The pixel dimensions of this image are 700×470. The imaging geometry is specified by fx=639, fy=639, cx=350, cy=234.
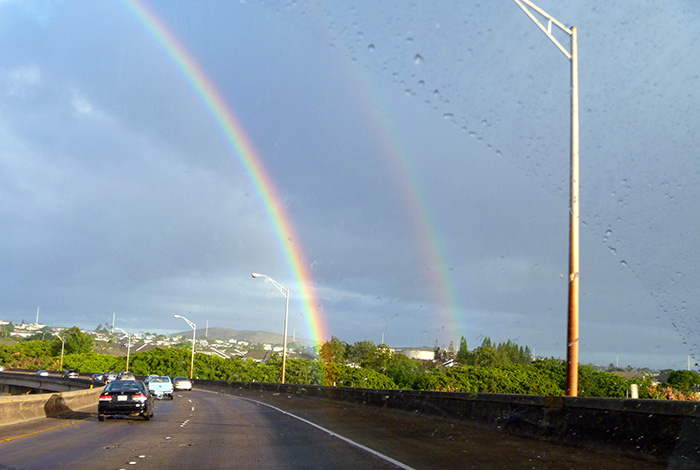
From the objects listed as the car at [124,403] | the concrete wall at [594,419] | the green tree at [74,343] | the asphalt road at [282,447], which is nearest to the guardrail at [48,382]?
the car at [124,403]

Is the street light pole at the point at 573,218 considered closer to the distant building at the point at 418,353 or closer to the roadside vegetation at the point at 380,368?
the roadside vegetation at the point at 380,368

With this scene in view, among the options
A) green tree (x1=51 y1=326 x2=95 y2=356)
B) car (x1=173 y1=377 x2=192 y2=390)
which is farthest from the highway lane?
green tree (x1=51 y1=326 x2=95 y2=356)

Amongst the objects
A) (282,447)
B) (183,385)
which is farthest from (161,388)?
(282,447)

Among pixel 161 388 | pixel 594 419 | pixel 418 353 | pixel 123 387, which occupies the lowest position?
pixel 161 388

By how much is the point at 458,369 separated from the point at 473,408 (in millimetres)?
48816

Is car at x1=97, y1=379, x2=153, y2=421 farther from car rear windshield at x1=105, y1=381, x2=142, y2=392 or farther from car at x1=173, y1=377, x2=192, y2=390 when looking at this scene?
car at x1=173, y1=377, x2=192, y2=390

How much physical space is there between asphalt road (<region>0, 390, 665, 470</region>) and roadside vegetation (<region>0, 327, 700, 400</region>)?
3784mm

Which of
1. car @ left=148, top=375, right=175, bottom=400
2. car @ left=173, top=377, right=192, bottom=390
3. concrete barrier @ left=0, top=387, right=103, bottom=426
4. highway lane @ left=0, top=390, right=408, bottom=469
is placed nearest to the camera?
highway lane @ left=0, top=390, right=408, bottom=469

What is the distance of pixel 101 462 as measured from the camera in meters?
11.6

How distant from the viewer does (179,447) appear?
47.3ft

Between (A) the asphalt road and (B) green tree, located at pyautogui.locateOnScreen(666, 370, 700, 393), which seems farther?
(B) green tree, located at pyautogui.locateOnScreen(666, 370, 700, 393)

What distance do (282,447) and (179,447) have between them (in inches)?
91.3

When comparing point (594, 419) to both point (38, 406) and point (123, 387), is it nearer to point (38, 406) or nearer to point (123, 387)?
point (123, 387)

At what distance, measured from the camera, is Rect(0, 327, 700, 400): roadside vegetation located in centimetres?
5176
